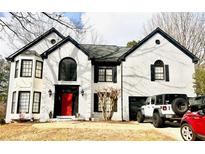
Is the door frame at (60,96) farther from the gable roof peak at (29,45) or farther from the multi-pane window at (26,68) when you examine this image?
the gable roof peak at (29,45)

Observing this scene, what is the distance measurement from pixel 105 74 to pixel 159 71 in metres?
3.79

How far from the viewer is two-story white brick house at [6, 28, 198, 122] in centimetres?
1414

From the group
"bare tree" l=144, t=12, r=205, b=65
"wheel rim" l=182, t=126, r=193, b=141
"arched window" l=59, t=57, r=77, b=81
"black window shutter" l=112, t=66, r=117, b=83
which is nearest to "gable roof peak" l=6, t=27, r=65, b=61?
"arched window" l=59, t=57, r=77, b=81

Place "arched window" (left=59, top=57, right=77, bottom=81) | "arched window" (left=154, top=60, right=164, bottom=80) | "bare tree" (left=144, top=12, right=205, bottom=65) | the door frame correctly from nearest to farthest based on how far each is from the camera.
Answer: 1. the door frame
2. "arched window" (left=59, top=57, right=77, bottom=81)
3. "arched window" (left=154, top=60, right=164, bottom=80)
4. "bare tree" (left=144, top=12, right=205, bottom=65)

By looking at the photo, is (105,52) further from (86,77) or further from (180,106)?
(180,106)

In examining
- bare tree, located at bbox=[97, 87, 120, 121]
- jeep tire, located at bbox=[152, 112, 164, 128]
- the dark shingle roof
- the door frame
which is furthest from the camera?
the dark shingle roof

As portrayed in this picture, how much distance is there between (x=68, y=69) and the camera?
575 inches

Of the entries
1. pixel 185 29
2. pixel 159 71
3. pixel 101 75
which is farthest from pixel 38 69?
pixel 185 29

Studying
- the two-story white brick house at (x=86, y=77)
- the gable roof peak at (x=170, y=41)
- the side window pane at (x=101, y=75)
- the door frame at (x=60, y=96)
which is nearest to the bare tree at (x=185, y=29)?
the gable roof peak at (x=170, y=41)

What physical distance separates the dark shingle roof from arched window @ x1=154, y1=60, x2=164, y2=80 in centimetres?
281

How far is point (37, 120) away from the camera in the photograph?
13.9 m

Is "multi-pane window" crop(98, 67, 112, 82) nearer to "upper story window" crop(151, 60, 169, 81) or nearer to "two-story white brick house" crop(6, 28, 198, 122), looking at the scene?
"two-story white brick house" crop(6, 28, 198, 122)
